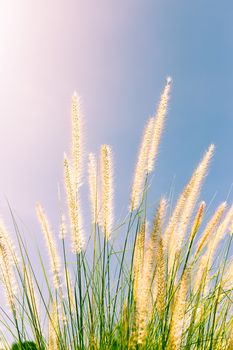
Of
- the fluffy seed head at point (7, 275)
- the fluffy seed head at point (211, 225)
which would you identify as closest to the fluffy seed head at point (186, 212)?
the fluffy seed head at point (211, 225)

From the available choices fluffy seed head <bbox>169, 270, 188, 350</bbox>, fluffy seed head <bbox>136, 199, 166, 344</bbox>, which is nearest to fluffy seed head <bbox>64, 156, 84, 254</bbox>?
fluffy seed head <bbox>136, 199, 166, 344</bbox>

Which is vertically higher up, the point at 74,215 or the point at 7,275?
the point at 74,215

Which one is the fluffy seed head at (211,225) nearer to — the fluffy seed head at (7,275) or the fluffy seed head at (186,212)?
the fluffy seed head at (186,212)

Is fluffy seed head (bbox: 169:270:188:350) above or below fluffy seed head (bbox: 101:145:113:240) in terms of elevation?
below

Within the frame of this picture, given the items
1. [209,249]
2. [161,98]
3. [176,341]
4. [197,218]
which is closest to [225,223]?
[209,249]

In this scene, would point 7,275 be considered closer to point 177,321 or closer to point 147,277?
point 147,277

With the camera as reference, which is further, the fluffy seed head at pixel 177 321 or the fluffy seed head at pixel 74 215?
the fluffy seed head at pixel 74 215

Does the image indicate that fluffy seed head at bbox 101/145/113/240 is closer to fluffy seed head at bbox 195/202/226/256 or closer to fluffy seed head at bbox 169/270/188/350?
fluffy seed head at bbox 195/202/226/256

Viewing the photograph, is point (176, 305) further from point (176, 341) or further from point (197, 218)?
point (197, 218)

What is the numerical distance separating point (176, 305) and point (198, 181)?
894 millimetres

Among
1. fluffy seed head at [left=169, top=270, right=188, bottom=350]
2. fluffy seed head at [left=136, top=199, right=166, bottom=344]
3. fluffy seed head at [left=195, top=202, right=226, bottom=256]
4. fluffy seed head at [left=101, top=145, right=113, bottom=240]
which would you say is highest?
fluffy seed head at [left=101, top=145, right=113, bottom=240]

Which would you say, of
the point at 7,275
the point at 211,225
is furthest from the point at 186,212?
the point at 7,275

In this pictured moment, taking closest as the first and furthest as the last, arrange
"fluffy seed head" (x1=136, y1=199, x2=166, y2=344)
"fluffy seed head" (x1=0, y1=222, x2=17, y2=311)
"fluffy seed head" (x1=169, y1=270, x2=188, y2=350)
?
"fluffy seed head" (x1=169, y1=270, x2=188, y2=350)
"fluffy seed head" (x1=136, y1=199, x2=166, y2=344)
"fluffy seed head" (x1=0, y1=222, x2=17, y2=311)

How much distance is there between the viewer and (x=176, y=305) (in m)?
2.10
